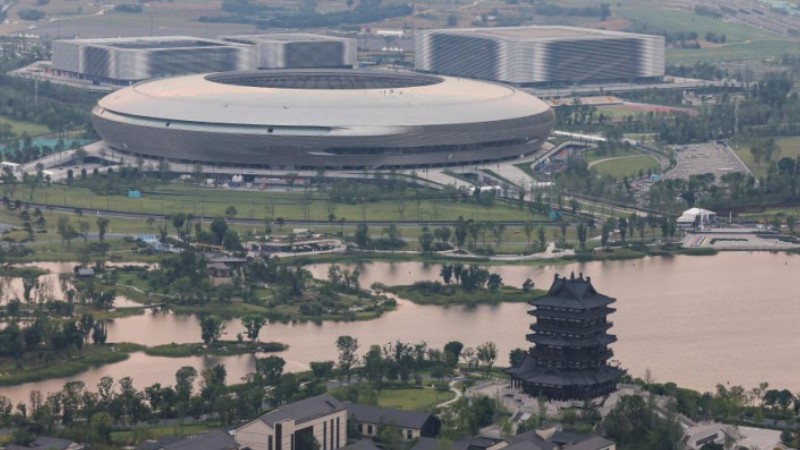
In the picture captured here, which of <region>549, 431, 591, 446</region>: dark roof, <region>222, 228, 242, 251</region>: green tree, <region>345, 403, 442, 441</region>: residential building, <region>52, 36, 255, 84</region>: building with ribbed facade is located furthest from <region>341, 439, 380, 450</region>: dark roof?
<region>52, 36, 255, 84</region>: building with ribbed facade

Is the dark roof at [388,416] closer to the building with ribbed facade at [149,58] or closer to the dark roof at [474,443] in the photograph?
the dark roof at [474,443]

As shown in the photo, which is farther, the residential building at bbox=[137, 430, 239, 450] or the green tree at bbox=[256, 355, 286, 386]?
the green tree at bbox=[256, 355, 286, 386]

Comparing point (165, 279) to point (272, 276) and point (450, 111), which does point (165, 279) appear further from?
point (450, 111)

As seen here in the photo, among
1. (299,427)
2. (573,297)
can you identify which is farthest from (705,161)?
(299,427)

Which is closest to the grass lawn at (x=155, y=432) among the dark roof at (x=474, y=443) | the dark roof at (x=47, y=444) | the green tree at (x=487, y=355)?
the dark roof at (x=47, y=444)

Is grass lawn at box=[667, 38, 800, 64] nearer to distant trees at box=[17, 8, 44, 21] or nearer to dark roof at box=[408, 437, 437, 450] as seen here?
distant trees at box=[17, 8, 44, 21]

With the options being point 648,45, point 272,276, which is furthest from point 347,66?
point 272,276
